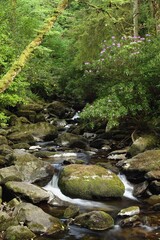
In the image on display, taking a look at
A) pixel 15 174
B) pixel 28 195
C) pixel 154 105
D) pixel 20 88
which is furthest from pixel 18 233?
pixel 20 88

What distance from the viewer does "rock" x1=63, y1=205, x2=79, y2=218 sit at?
8.08 meters

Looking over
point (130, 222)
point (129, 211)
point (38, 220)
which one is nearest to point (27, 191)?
point (38, 220)

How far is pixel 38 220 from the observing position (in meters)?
7.48

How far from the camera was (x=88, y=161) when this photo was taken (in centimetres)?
1239

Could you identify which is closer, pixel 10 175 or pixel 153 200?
pixel 153 200

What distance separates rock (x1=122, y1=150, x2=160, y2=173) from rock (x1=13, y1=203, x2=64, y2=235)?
3.64 metres

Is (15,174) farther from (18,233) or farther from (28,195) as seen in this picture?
(18,233)

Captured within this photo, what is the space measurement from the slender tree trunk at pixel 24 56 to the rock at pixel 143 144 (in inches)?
339

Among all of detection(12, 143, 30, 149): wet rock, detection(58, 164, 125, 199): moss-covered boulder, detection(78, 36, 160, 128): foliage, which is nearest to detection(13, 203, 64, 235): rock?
detection(58, 164, 125, 199): moss-covered boulder

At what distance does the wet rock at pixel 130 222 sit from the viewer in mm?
7652

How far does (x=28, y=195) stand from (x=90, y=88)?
10090mm

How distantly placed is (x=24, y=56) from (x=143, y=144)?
30.3ft

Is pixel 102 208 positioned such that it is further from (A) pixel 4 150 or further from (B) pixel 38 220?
(A) pixel 4 150

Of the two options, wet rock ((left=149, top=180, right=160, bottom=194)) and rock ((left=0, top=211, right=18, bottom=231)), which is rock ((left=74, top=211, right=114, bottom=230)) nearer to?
rock ((left=0, top=211, right=18, bottom=231))
